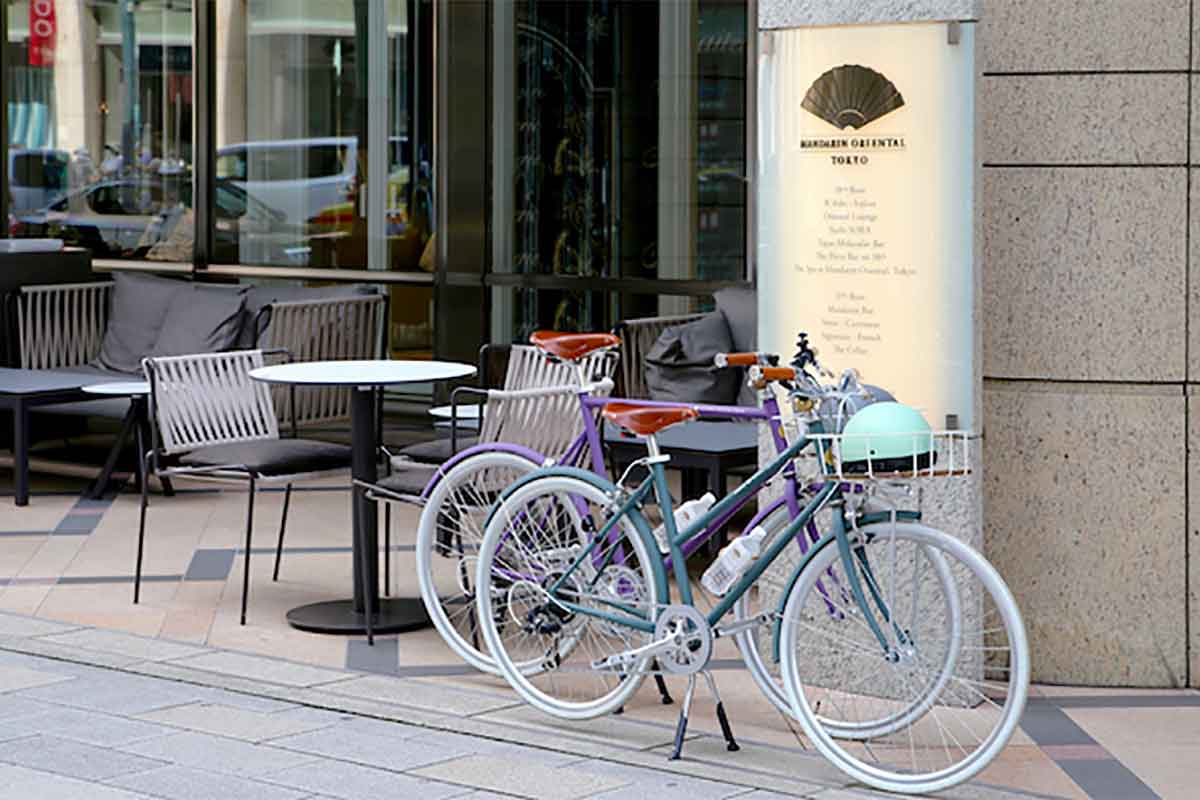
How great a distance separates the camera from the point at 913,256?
6082mm

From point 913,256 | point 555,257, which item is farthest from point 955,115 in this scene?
point 555,257

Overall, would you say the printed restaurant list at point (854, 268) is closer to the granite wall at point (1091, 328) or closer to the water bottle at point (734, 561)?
the granite wall at point (1091, 328)

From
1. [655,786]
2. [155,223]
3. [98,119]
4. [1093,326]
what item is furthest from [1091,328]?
[98,119]

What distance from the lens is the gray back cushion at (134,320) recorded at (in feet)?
36.5

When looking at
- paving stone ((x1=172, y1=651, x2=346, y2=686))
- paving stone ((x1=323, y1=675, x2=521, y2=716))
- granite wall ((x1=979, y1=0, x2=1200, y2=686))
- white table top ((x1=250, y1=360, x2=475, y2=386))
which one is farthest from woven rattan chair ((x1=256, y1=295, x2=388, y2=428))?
granite wall ((x1=979, y1=0, x2=1200, y2=686))

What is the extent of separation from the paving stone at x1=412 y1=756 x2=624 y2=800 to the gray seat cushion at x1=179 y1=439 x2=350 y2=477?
6.75 feet

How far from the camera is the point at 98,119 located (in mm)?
14242

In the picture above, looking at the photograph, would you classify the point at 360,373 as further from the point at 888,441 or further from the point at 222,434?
the point at 888,441

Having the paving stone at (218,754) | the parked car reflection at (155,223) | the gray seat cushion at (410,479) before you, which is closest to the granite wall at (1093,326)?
the gray seat cushion at (410,479)

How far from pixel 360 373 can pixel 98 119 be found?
7.80m

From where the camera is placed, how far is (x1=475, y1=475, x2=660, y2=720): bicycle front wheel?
18.6 ft

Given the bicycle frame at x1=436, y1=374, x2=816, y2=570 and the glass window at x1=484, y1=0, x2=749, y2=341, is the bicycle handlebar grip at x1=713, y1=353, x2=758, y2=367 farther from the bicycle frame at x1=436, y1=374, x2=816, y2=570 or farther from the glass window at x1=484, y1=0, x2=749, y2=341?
the glass window at x1=484, y1=0, x2=749, y2=341

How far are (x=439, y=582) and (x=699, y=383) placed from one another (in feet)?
7.89

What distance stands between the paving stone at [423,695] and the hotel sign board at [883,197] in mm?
1359
